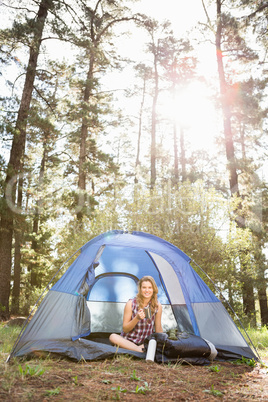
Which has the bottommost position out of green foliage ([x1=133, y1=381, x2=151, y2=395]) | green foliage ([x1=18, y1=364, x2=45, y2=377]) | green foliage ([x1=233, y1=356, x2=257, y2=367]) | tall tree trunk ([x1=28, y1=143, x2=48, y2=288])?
green foliage ([x1=133, y1=381, x2=151, y2=395])

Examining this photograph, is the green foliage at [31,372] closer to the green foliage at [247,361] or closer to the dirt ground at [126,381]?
the dirt ground at [126,381]

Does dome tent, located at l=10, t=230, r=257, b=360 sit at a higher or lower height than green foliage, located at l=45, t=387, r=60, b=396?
higher

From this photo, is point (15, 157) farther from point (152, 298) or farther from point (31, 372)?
point (31, 372)

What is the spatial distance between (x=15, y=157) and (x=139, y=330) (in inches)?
286

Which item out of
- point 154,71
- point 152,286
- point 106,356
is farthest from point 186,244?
point 154,71

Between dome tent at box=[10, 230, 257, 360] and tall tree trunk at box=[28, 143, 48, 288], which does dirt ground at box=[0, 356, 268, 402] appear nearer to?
→ dome tent at box=[10, 230, 257, 360]

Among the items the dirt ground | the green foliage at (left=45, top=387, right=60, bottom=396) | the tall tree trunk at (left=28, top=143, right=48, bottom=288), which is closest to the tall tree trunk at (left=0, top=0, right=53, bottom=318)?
the tall tree trunk at (left=28, top=143, right=48, bottom=288)

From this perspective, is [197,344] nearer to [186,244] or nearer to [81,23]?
[186,244]

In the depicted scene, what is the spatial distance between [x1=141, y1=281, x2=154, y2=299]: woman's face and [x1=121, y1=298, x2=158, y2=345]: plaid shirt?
0.61 ft

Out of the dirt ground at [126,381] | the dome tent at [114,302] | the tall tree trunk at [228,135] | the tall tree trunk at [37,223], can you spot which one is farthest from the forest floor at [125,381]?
the tall tree trunk at [37,223]

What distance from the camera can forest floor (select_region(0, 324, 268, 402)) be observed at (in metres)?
2.72

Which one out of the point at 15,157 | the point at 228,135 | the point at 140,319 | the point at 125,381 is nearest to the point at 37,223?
the point at 15,157

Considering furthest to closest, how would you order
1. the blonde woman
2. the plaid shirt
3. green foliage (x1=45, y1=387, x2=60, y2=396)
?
the plaid shirt, the blonde woman, green foliage (x1=45, y1=387, x2=60, y2=396)

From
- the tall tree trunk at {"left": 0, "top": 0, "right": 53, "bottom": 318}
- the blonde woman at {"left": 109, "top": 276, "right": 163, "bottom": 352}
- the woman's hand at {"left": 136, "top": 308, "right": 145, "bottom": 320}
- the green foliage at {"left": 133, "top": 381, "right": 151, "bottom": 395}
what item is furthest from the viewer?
the tall tree trunk at {"left": 0, "top": 0, "right": 53, "bottom": 318}
